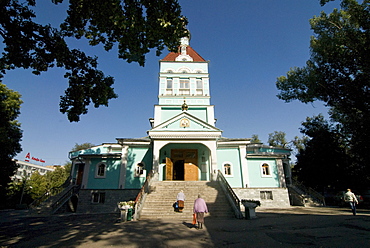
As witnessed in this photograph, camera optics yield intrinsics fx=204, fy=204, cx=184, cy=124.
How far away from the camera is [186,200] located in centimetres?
1304

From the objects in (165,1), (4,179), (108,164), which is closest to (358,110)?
(165,1)

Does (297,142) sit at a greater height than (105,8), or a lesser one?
greater

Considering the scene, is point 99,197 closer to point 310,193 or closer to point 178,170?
point 178,170

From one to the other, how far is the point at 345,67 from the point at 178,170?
1651cm

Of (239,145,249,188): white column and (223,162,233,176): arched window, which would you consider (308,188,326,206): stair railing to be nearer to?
(239,145,249,188): white column

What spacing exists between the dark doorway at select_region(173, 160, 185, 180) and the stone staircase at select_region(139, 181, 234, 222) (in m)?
3.74

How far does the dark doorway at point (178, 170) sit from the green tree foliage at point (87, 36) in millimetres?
11962

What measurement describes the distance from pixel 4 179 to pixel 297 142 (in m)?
46.5

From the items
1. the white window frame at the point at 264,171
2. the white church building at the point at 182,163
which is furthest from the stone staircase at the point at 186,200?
the white window frame at the point at 264,171

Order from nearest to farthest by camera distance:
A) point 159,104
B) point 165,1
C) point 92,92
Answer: point 165,1
point 92,92
point 159,104

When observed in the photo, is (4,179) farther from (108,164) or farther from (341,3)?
(341,3)

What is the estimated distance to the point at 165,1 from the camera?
7496mm

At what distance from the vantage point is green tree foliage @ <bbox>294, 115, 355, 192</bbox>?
21438 millimetres

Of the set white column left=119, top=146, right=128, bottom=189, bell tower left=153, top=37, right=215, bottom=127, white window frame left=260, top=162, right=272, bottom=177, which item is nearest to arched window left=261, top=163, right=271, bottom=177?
white window frame left=260, top=162, right=272, bottom=177
